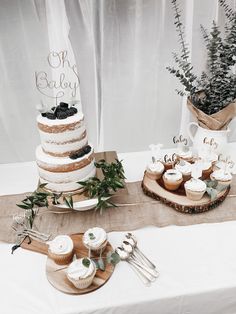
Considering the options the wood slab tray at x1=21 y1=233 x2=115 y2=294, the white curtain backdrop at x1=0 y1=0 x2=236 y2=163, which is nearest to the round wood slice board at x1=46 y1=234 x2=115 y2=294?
the wood slab tray at x1=21 y1=233 x2=115 y2=294

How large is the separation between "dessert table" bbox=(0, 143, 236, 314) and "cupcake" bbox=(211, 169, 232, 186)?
0.49ft

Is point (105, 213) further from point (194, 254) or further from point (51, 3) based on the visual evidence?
point (51, 3)

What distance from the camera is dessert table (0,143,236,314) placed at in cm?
→ 72

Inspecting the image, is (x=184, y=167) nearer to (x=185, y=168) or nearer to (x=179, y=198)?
(x=185, y=168)

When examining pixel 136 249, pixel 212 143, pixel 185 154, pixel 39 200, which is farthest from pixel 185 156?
pixel 39 200

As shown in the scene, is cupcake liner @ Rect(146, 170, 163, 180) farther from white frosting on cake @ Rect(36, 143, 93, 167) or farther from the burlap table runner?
white frosting on cake @ Rect(36, 143, 93, 167)

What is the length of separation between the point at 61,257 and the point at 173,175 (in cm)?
44

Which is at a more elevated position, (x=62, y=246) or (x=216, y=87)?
(x=216, y=87)

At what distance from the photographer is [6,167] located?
1317mm

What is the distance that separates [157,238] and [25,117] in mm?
824

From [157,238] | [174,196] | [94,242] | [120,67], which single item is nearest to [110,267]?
[94,242]

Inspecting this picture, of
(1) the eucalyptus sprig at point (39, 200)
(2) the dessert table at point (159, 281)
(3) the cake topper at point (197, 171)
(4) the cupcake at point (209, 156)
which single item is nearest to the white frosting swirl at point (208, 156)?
(4) the cupcake at point (209, 156)

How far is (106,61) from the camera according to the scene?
1282mm

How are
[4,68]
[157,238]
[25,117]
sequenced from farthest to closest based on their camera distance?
[25,117]
[4,68]
[157,238]
